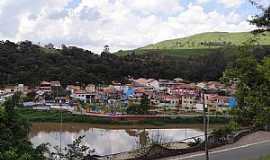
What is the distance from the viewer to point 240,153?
1373cm

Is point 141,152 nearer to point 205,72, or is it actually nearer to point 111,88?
point 111,88

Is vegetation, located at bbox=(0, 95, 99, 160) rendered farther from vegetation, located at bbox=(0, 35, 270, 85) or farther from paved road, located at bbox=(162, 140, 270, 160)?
vegetation, located at bbox=(0, 35, 270, 85)

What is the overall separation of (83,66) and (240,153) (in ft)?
149

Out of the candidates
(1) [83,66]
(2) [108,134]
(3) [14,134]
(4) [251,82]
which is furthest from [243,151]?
(1) [83,66]

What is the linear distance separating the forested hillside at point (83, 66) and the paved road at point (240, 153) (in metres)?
34.5

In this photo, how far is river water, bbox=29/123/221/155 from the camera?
979 inches

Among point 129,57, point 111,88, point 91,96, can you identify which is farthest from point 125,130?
point 129,57

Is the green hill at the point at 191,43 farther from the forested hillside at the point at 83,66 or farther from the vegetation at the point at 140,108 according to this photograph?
the vegetation at the point at 140,108

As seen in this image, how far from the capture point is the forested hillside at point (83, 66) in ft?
177

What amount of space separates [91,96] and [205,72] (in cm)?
1561

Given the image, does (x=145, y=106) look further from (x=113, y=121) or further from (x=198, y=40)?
(x=198, y=40)

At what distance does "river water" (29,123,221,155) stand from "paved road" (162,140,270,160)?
8348mm

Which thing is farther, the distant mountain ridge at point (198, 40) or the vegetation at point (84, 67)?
the distant mountain ridge at point (198, 40)

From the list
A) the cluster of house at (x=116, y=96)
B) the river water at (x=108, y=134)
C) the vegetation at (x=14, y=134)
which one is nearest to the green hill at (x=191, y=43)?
the cluster of house at (x=116, y=96)
